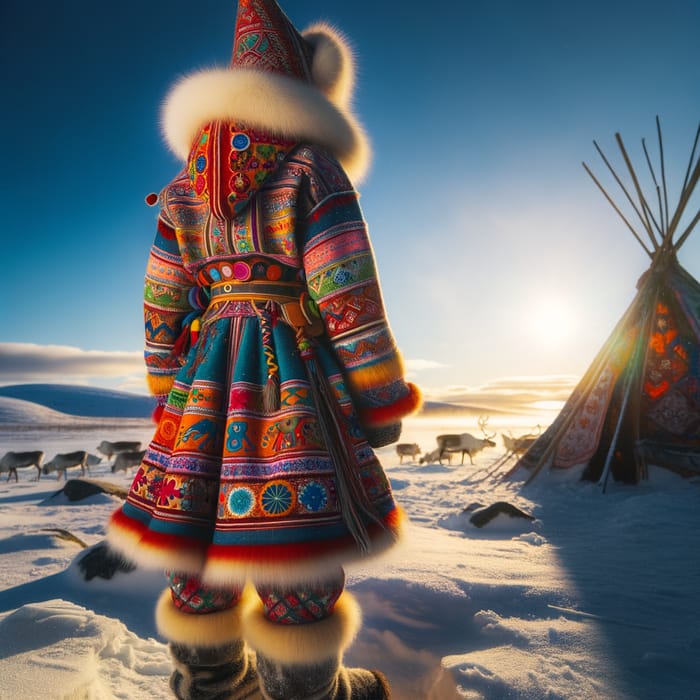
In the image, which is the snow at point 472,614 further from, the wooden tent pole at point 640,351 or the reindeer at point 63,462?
the reindeer at point 63,462

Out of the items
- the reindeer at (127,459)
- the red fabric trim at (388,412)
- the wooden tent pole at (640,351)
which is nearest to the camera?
the red fabric trim at (388,412)

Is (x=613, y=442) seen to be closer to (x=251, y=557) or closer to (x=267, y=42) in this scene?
(x=251, y=557)

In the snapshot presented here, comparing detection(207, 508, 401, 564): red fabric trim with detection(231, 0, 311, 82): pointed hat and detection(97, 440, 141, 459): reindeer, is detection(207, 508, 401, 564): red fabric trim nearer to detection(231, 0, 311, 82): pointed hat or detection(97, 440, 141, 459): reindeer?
detection(231, 0, 311, 82): pointed hat

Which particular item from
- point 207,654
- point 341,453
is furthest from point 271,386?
point 207,654

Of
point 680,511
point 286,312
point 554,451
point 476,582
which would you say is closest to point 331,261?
point 286,312

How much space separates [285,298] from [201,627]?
39.5 inches

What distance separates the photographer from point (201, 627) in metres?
1.21

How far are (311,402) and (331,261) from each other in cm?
42

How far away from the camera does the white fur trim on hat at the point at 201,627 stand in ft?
3.97

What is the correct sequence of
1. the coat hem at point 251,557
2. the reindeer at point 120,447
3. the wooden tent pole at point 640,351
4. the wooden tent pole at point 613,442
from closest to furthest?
the coat hem at point 251,557
the wooden tent pole at point 613,442
the wooden tent pole at point 640,351
the reindeer at point 120,447

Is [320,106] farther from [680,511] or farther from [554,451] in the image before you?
[554,451]

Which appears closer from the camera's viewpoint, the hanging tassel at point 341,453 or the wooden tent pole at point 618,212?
the hanging tassel at point 341,453

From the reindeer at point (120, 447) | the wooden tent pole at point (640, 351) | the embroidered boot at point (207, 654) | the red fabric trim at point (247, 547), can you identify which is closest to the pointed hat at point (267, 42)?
the red fabric trim at point (247, 547)

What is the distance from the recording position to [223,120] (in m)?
1.38
